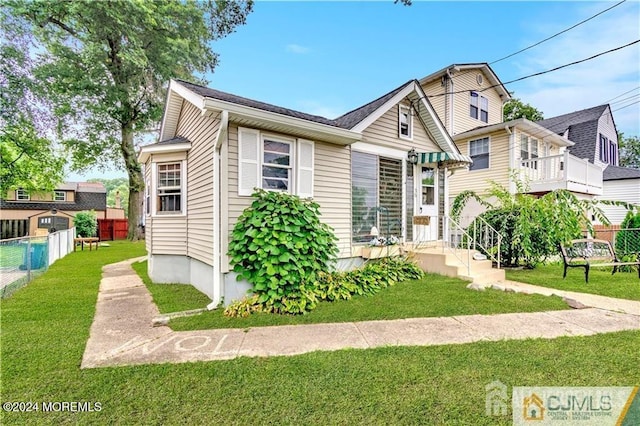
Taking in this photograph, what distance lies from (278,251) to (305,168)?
2.12 m

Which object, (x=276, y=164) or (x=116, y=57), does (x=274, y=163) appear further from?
(x=116, y=57)

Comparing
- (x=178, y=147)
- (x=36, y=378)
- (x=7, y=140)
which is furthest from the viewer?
(x=7, y=140)

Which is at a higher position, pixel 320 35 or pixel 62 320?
pixel 320 35

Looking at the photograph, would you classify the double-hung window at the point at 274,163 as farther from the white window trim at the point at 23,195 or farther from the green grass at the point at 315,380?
the white window trim at the point at 23,195

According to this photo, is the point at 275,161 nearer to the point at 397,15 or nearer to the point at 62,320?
the point at 62,320

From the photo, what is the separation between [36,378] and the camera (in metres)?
2.89

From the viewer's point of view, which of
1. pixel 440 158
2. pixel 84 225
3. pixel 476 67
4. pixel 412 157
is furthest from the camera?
pixel 84 225

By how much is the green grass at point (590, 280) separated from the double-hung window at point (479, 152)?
6226mm

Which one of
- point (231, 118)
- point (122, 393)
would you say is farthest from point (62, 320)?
point (231, 118)

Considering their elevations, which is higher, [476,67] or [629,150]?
[476,67]

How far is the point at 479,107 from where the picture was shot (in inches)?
618

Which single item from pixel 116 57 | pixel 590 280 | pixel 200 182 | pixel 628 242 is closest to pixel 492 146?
pixel 628 242

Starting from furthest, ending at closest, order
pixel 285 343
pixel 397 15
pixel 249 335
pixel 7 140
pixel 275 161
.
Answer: pixel 7 140, pixel 397 15, pixel 275 161, pixel 249 335, pixel 285 343

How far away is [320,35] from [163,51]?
10991 millimetres
